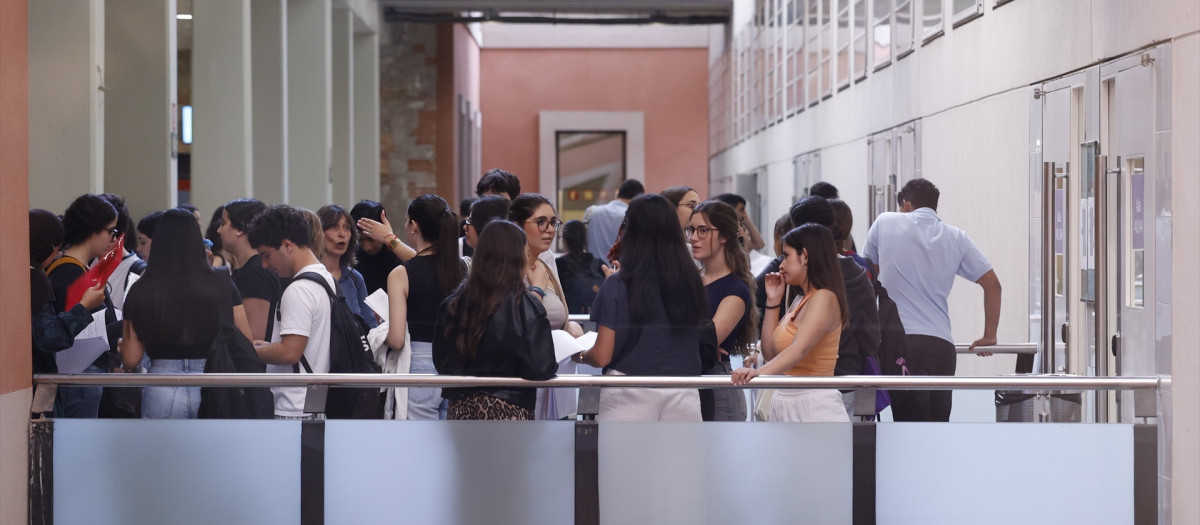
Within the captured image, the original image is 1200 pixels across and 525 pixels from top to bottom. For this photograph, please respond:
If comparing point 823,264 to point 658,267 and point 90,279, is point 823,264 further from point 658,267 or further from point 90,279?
point 90,279

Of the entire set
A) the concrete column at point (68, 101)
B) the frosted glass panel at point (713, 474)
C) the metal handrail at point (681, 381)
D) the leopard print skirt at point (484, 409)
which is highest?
the concrete column at point (68, 101)

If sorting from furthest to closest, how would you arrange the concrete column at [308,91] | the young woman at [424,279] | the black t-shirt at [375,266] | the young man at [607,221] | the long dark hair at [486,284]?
the concrete column at [308,91], the young man at [607,221], the black t-shirt at [375,266], the young woman at [424,279], the long dark hair at [486,284]

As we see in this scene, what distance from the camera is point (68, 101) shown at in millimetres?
6742

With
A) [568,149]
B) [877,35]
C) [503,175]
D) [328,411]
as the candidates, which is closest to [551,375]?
[328,411]

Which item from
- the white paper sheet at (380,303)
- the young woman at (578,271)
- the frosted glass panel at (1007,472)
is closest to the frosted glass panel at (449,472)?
the white paper sheet at (380,303)

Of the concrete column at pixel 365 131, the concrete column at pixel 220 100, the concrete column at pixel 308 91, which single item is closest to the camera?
the concrete column at pixel 220 100

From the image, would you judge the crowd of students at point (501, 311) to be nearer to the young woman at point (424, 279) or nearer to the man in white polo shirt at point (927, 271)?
the young woman at point (424, 279)

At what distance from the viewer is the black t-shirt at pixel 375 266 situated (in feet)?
18.8

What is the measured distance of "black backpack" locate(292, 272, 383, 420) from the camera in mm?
4555

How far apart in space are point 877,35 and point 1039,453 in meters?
6.42

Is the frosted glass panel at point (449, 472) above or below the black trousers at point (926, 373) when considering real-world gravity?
below

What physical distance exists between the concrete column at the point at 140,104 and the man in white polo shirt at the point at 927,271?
4815 mm

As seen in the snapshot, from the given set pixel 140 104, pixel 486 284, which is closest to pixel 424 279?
pixel 486 284

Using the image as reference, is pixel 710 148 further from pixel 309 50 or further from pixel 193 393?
pixel 193 393
